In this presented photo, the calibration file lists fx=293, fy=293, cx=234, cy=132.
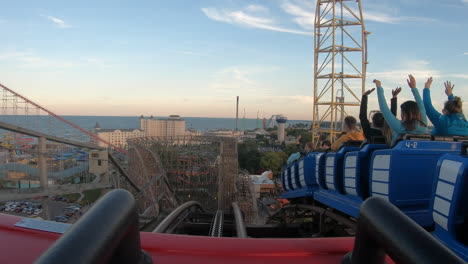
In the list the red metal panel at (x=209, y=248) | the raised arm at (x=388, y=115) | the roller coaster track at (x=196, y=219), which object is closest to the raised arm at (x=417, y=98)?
the raised arm at (x=388, y=115)

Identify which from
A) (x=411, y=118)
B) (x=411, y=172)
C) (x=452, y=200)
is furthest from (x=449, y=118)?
(x=452, y=200)

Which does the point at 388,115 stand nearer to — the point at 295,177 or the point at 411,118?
the point at 411,118

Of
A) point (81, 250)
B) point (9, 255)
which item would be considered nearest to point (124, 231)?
point (81, 250)

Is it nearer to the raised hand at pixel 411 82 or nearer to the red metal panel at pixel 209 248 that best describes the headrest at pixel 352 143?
the raised hand at pixel 411 82

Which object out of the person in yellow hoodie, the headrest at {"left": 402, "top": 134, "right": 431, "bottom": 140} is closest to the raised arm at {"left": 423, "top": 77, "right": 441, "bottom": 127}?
the headrest at {"left": 402, "top": 134, "right": 431, "bottom": 140}

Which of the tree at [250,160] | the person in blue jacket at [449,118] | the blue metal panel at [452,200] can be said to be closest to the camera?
the blue metal panel at [452,200]

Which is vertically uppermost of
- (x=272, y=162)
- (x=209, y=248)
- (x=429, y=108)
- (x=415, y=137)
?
(x=429, y=108)

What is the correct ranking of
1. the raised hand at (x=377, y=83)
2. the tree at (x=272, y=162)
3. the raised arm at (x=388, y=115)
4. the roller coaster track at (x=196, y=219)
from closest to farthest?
the raised arm at (x=388, y=115) < the raised hand at (x=377, y=83) < the roller coaster track at (x=196, y=219) < the tree at (x=272, y=162)
